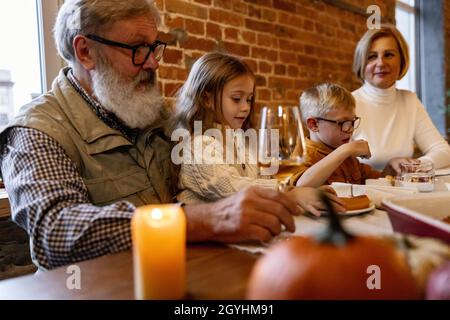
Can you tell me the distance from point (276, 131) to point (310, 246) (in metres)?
0.52

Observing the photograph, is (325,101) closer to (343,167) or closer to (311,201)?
(343,167)

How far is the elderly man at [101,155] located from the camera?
2.54 ft

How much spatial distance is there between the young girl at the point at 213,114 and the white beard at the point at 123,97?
0.48 feet

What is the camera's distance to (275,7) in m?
2.97

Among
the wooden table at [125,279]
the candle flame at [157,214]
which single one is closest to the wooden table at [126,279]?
the wooden table at [125,279]

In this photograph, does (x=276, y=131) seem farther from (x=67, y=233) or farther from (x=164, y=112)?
(x=164, y=112)

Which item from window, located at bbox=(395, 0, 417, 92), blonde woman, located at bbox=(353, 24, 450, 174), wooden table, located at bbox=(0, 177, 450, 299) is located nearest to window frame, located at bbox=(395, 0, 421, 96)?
window, located at bbox=(395, 0, 417, 92)

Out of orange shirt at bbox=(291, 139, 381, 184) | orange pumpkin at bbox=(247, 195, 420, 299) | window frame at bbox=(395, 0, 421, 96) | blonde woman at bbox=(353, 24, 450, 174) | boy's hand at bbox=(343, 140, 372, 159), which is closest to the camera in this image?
orange pumpkin at bbox=(247, 195, 420, 299)

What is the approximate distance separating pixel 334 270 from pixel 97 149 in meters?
0.91

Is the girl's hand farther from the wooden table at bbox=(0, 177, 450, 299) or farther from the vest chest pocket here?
the vest chest pocket

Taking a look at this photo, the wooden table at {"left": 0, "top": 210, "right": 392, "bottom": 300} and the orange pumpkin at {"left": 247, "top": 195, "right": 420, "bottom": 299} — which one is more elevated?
the orange pumpkin at {"left": 247, "top": 195, "right": 420, "bottom": 299}

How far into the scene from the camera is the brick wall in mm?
2295

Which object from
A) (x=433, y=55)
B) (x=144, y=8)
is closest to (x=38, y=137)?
(x=144, y=8)

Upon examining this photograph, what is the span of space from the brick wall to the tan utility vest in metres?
1.03
